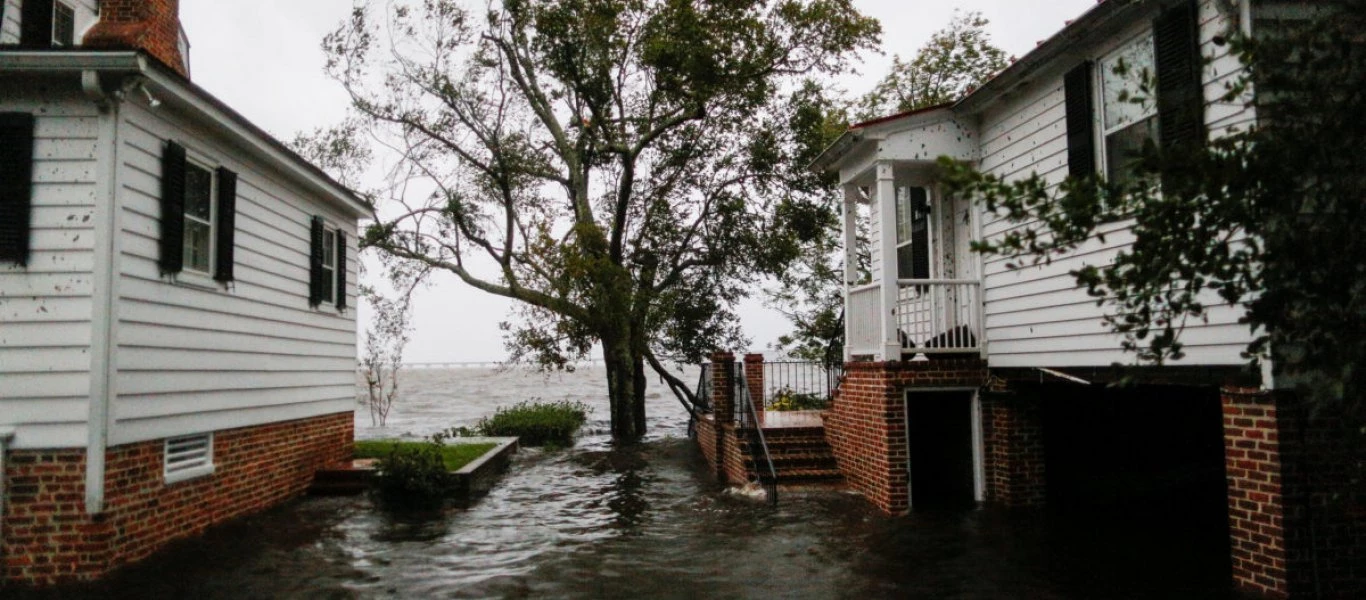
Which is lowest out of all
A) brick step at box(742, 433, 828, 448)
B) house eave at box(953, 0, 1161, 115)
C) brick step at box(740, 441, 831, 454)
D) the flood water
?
the flood water

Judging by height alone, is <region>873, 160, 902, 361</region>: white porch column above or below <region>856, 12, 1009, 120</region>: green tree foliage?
below

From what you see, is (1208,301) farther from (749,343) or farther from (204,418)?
(749,343)

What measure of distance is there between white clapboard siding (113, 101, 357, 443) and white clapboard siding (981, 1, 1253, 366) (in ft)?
26.8

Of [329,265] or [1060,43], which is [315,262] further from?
[1060,43]

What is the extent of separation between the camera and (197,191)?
995 cm

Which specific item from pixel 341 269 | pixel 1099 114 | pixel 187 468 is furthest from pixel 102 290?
pixel 1099 114

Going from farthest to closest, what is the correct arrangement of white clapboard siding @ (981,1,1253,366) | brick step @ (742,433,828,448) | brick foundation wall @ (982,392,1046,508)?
brick step @ (742,433,828,448) → brick foundation wall @ (982,392,1046,508) → white clapboard siding @ (981,1,1253,366)

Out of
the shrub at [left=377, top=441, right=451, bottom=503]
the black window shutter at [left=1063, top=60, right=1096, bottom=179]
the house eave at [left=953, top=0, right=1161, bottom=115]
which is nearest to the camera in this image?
the house eave at [left=953, top=0, right=1161, bottom=115]

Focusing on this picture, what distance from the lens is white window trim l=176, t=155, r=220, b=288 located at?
9.55m

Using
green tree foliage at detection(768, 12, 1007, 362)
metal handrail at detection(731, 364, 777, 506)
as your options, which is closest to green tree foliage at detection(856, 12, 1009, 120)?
green tree foliage at detection(768, 12, 1007, 362)

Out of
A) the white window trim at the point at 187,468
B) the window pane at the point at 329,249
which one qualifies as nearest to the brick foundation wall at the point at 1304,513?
the white window trim at the point at 187,468

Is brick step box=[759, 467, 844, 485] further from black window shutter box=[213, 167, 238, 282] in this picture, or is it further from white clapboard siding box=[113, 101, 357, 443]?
black window shutter box=[213, 167, 238, 282]

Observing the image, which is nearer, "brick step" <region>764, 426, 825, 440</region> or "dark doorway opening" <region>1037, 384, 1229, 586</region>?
"dark doorway opening" <region>1037, 384, 1229, 586</region>

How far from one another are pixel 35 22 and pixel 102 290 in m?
3.80
